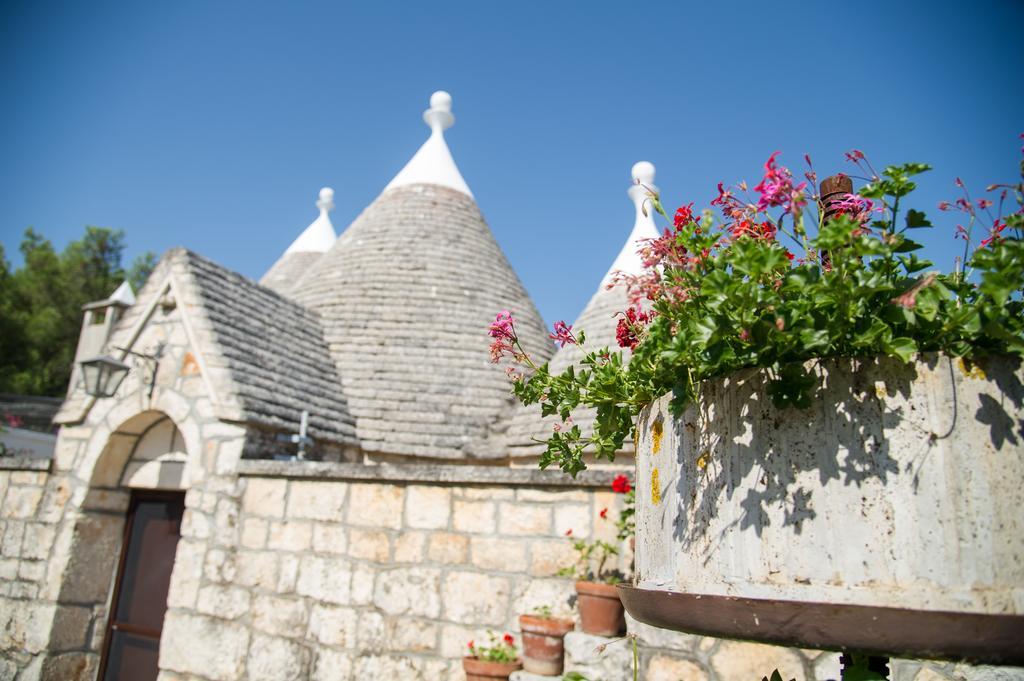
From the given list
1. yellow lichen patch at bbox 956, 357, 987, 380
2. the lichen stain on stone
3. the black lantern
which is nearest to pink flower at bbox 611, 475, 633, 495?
yellow lichen patch at bbox 956, 357, 987, 380

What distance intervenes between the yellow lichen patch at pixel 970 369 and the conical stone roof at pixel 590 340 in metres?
4.73

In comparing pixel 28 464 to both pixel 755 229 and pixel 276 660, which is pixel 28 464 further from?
pixel 755 229

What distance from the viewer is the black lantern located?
5.75 meters

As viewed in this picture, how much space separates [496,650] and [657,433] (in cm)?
305

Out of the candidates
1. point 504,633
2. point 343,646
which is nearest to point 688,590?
point 504,633

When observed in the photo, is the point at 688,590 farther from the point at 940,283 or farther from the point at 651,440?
the point at 940,283

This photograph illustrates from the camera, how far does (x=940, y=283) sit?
117 cm

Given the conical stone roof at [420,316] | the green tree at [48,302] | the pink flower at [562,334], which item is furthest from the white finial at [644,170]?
the green tree at [48,302]

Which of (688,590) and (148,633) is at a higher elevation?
(688,590)

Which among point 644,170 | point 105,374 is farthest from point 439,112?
point 105,374

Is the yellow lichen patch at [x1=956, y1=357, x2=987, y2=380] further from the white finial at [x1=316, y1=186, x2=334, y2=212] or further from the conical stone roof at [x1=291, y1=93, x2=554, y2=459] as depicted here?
the white finial at [x1=316, y1=186, x2=334, y2=212]

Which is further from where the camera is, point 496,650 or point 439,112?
point 439,112

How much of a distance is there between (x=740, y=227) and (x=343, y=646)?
4120 mm

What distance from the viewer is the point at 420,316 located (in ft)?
29.1
